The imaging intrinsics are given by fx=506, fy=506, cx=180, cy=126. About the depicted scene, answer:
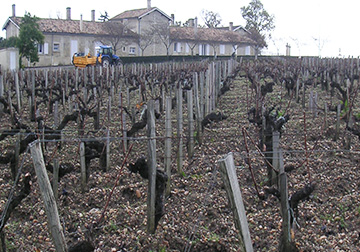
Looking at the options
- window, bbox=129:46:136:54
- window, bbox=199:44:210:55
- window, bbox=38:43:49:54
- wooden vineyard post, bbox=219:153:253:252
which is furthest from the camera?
window, bbox=199:44:210:55

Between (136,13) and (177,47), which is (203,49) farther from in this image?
(136,13)

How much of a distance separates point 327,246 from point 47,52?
4262cm

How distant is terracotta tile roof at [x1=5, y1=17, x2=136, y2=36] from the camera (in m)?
45.8

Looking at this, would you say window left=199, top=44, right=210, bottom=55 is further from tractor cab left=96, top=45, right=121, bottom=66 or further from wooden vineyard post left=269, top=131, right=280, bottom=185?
wooden vineyard post left=269, top=131, right=280, bottom=185

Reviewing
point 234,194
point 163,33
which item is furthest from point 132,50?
point 234,194

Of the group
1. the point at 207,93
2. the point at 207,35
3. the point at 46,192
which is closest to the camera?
the point at 46,192

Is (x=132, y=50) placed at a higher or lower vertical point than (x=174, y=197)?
higher

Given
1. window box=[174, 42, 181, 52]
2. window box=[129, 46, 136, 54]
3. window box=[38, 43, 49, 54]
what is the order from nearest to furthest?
window box=[38, 43, 49, 54], window box=[129, 46, 136, 54], window box=[174, 42, 181, 52]

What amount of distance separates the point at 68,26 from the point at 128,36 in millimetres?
5660

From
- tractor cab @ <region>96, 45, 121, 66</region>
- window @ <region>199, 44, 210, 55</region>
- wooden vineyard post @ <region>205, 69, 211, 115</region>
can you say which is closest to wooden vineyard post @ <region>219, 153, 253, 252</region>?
wooden vineyard post @ <region>205, 69, 211, 115</region>

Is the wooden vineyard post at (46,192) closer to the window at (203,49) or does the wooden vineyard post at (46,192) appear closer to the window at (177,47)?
the window at (177,47)

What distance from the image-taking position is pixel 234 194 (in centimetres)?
413

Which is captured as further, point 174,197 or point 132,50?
point 132,50

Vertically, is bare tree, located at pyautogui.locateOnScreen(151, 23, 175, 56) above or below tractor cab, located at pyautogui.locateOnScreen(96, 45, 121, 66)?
above
